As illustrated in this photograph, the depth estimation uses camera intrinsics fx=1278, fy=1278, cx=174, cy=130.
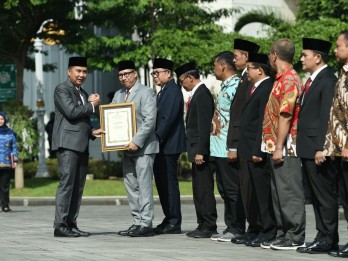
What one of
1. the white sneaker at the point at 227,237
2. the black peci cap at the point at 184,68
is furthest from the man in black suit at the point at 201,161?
the white sneaker at the point at 227,237

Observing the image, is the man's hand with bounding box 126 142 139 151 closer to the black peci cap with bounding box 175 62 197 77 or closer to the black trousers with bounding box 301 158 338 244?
the black peci cap with bounding box 175 62 197 77

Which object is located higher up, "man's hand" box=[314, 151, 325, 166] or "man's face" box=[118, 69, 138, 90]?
"man's face" box=[118, 69, 138, 90]

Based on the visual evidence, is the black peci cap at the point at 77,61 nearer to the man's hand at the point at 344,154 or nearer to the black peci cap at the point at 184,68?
the black peci cap at the point at 184,68

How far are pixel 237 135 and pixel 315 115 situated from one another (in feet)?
5.49

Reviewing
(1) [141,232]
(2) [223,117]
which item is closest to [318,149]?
(2) [223,117]

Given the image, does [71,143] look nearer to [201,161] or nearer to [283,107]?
[201,161]

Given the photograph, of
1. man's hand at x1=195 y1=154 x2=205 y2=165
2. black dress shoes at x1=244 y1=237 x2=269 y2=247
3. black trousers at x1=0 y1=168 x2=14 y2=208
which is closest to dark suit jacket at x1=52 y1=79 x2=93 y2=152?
man's hand at x1=195 y1=154 x2=205 y2=165

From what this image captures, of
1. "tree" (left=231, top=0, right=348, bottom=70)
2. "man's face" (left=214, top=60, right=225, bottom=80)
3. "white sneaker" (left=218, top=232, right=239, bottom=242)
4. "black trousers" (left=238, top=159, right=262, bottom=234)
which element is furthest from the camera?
"tree" (left=231, top=0, right=348, bottom=70)

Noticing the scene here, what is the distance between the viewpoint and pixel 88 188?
94.9 feet

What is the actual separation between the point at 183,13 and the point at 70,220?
1876cm

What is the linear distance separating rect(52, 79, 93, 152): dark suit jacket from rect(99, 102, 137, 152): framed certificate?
27cm

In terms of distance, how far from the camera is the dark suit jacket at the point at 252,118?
1390 centimetres

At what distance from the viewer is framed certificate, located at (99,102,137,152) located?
15.6 m

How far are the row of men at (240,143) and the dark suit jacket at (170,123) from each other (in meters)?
0.01
